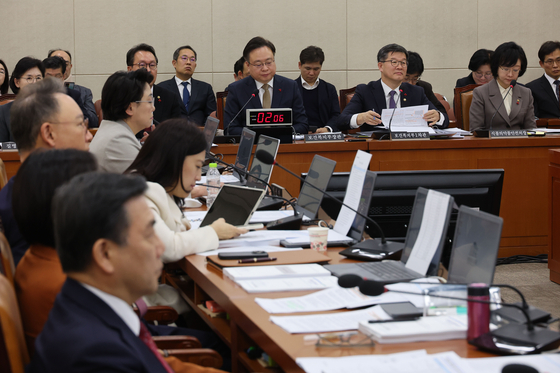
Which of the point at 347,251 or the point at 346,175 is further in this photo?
the point at 346,175

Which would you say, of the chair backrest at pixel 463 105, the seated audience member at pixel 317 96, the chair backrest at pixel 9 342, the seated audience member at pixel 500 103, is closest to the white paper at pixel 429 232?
the chair backrest at pixel 9 342

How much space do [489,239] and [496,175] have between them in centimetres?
91

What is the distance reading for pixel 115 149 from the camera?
3184 mm

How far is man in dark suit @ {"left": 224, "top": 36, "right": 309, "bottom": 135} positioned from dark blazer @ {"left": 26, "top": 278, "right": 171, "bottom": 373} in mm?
3700

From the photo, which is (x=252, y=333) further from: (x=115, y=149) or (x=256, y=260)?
(x=115, y=149)

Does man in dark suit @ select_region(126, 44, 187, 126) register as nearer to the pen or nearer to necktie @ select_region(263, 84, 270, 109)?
necktie @ select_region(263, 84, 270, 109)

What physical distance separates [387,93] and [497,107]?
0.92 meters

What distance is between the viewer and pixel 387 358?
51.0 inches

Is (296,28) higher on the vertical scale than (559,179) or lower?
higher

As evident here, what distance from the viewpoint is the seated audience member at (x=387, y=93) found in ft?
16.4

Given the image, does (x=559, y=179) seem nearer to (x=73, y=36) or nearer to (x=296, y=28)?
(x=296, y=28)

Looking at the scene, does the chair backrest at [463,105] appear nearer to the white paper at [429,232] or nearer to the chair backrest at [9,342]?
the white paper at [429,232]

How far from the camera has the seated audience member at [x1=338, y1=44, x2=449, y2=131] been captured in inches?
197

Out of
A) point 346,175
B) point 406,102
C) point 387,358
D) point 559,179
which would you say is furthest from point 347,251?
point 406,102
